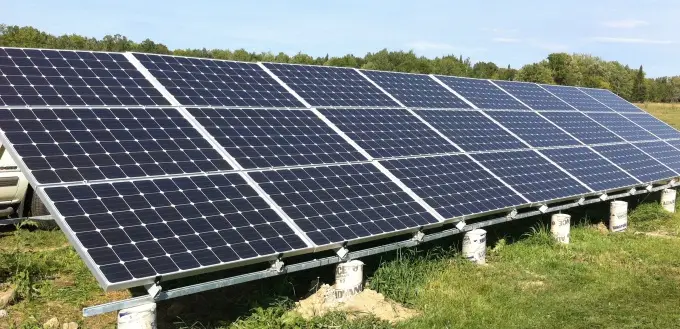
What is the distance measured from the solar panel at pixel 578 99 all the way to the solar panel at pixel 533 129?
5343 mm

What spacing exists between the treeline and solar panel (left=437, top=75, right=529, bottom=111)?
53264 millimetres

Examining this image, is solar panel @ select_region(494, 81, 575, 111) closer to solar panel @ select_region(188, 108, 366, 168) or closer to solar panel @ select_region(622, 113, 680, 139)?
solar panel @ select_region(622, 113, 680, 139)

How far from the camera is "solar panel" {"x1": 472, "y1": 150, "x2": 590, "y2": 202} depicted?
1380 cm

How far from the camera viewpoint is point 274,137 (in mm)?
11430

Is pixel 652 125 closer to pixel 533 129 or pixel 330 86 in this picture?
pixel 533 129

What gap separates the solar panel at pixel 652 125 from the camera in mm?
24822

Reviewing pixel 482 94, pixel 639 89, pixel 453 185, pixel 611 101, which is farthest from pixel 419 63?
pixel 453 185

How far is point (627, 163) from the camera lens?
18641 mm

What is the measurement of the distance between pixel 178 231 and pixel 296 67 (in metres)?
8.64

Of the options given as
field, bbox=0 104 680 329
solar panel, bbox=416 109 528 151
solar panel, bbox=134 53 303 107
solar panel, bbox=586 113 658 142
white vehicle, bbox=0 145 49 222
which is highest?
solar panel, bbox=134 53 303 107

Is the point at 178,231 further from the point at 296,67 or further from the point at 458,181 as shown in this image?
the point at 296,67

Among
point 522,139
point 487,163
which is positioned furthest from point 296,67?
point 522,139

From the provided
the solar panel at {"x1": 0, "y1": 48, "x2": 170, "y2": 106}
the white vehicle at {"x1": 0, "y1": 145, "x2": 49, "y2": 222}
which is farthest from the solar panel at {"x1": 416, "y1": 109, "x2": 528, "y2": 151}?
the white vehicle at {"x1": 0, "y1": 145, "x2": 49, "y2": 222}

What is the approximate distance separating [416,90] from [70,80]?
10.1 meters
